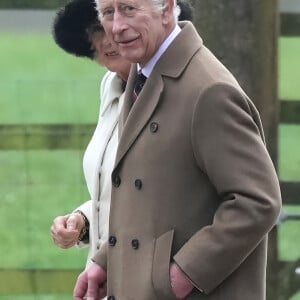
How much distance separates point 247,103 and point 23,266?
8.97 ft

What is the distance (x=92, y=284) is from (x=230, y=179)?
0.63 m

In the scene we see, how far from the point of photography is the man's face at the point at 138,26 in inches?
99.3

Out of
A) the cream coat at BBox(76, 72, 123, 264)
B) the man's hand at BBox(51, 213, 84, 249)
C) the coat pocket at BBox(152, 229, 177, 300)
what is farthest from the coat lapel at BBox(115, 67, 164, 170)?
the man's hand at BBox(51, 213, 84, 249)

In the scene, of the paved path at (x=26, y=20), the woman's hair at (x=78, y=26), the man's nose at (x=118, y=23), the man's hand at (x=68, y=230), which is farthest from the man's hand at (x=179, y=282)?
the paved path at (x=26, y=20)

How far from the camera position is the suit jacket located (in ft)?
7.88

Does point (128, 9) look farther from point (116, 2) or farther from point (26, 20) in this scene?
point (26, 20)

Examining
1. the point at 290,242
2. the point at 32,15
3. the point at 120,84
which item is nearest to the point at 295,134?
the point at 290,242

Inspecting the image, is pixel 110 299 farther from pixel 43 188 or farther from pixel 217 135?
pixel 43 188

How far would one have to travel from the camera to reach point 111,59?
10.4 feet

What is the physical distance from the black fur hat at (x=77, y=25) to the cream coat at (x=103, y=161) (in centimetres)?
17

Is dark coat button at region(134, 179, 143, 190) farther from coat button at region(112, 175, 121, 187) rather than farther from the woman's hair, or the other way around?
the woman's hair

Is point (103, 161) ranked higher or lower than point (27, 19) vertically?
higher

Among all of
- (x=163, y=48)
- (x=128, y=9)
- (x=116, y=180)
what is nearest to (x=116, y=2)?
(x=128, y=9)

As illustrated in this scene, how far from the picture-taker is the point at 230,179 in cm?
239
